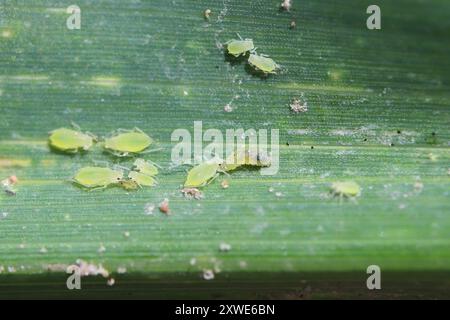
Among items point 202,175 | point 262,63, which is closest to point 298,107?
point 262,63

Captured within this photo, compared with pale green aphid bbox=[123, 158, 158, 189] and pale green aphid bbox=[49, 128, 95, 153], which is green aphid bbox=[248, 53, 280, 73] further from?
pale green aphid bbox=[49, 128, 95, 153]

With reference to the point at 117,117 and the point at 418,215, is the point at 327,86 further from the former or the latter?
the point at 117,117

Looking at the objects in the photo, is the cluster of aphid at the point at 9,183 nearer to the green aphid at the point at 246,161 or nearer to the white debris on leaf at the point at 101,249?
the white debris on leaf at the point at 101,249

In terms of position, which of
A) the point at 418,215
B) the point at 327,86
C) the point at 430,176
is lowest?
the point at 418,215

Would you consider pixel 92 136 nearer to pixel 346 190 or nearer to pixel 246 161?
pixel 246 161

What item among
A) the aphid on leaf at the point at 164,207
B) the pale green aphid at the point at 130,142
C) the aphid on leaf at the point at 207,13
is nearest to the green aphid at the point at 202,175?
the aphid on leaf at the point at 164,207

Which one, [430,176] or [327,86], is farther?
[327,86]

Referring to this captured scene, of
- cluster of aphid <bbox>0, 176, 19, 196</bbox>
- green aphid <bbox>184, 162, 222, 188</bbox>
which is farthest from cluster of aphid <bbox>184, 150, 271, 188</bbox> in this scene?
cluster of aphid <bbox>0, 176, 19, 196</bbox>
